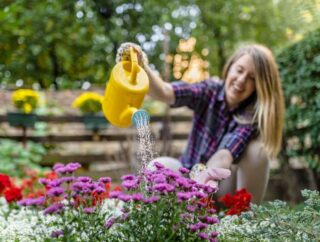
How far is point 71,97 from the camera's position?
5527 mm

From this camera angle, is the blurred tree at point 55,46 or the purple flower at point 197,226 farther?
the blurred tree at point 55,46

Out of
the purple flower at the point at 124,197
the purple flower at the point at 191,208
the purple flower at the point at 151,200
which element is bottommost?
the purple flower at the point at 191,208

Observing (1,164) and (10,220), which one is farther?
(1,164)

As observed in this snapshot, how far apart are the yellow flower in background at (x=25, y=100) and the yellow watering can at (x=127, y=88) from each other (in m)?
2.58

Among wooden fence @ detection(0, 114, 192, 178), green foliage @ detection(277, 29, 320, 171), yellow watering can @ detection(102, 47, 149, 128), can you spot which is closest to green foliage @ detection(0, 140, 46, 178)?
wooden fence @ detection(0, 114, 192, 178)

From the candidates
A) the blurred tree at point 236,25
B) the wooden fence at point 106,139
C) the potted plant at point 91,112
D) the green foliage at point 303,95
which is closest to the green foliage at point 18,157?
the wooden fence at point 106,139

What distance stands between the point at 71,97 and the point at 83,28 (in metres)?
0.76

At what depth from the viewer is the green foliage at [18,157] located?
12.4 ft

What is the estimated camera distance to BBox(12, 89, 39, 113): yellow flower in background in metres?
4.27

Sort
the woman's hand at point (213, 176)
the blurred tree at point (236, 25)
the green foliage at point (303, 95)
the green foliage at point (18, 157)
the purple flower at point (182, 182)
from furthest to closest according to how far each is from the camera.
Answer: the blurred tree at point (236, 25) → the green foliage at point (18, 157) → the green foliage at point (303, 95) → the woman's hand at point (213, 176) → the purple flower at point (182, 182)

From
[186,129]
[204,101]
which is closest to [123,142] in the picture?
[186,129]

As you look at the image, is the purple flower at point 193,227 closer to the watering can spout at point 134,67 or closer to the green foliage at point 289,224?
the green foliage at point 289,224

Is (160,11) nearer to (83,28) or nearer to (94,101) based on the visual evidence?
(83,28)

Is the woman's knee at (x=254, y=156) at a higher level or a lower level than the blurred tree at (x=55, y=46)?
lower
